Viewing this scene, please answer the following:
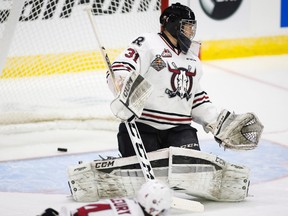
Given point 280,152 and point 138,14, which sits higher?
point 138,14

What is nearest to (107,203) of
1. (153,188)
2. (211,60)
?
(153,188)

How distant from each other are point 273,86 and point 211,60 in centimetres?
118

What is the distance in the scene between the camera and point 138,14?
6.11 metres

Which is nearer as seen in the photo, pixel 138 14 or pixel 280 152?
pixel 280 152

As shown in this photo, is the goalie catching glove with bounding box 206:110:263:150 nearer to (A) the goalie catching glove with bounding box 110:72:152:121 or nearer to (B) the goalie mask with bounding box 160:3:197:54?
(B) the goalie mask with bounding box 160:3:197:54

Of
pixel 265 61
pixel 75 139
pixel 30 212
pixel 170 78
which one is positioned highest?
pixel 170 78

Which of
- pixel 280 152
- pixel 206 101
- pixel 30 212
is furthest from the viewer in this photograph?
pixel 280 152

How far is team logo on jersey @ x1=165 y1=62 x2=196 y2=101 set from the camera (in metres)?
4.21

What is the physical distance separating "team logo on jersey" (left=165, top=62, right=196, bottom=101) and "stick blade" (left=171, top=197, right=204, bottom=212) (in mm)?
514

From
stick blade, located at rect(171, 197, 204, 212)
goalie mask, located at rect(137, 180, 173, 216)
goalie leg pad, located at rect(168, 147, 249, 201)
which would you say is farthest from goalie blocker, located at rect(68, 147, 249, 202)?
goalie mask, located at rect(137, 180, 173, 216)

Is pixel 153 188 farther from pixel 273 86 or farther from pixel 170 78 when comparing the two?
pixel 273 86

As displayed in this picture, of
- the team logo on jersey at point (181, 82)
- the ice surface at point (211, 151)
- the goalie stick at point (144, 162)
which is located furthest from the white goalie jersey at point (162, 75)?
the ice surface at point (211, 151)

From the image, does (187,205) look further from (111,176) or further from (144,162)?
(111,176)

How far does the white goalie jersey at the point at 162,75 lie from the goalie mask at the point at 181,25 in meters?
0.05
